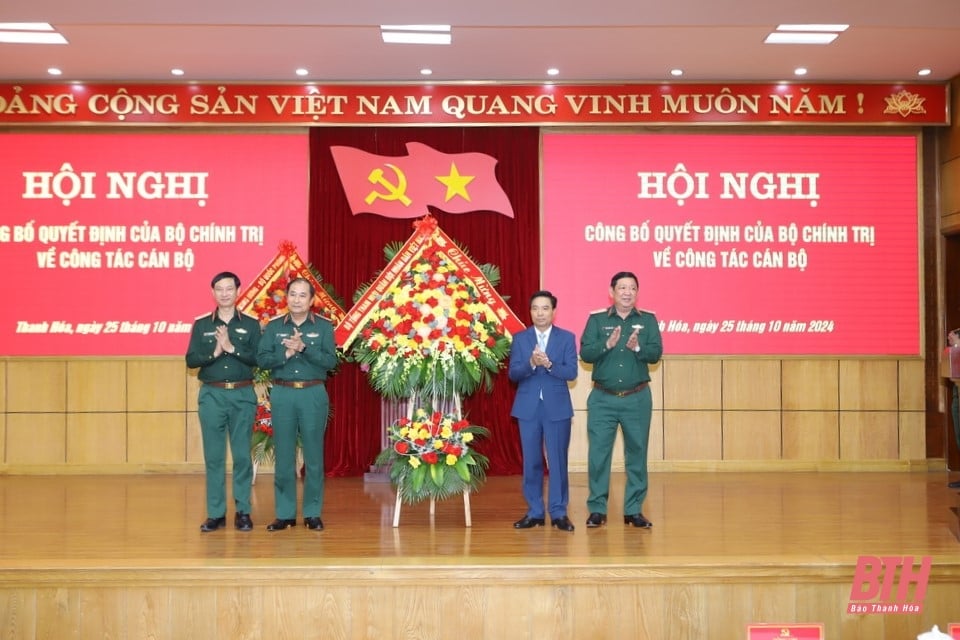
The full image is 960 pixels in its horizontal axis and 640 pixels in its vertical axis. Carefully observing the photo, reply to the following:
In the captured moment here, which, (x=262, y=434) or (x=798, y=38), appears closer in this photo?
(x=798, y=38)

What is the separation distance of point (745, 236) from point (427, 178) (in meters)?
2.91

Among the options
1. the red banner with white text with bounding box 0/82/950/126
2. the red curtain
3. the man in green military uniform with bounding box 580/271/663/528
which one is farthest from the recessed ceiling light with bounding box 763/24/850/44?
the man in green military uniform with bounding box 580/271/663/528

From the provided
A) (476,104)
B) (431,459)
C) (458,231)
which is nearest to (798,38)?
(476,104)

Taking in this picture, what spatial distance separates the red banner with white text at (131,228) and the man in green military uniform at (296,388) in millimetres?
2897

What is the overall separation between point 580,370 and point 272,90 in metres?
3.67

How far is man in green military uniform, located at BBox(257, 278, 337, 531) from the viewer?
5.38 metres

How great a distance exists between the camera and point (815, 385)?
8.19m

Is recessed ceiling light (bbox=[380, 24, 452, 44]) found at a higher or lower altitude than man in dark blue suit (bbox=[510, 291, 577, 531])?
higher

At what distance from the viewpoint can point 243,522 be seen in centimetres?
544

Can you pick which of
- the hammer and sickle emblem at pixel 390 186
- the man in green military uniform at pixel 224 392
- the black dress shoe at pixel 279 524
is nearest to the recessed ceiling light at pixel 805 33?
the hammer and sickle emblem at pixel 390 186

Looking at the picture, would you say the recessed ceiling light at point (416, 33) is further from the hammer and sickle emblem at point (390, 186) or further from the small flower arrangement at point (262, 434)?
the small flower arrangement at point (262, 434)

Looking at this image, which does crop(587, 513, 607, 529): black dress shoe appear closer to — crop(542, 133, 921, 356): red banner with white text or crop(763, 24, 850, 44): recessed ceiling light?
crop(542, 133, 921, 356): red banner with white text

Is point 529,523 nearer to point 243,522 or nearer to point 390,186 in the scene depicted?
point 243,522

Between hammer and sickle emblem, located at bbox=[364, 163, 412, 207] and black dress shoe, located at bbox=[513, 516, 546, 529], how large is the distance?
11.6 ft
